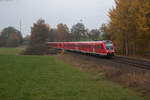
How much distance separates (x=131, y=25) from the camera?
24734 mm

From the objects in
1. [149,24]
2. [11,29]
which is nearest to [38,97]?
[149,24]

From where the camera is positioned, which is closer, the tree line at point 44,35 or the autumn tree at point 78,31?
the tree line at point 44,35

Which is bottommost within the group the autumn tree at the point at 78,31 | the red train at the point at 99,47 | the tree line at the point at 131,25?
the red train at the point at 99,47

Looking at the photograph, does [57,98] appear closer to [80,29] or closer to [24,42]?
[80,29]

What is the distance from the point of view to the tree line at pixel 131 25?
877 inches

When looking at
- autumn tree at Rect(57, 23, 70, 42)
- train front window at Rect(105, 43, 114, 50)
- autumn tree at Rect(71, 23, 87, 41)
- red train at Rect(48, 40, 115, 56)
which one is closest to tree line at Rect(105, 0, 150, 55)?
train front window at Rect(105, 43, 114, 50)

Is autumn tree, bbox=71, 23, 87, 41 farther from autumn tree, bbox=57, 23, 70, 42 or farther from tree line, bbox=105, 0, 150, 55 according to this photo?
tree line, bbox=105, 0, 150, 55

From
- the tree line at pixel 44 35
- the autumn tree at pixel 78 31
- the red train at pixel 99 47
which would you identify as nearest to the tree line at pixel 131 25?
the red train at pixel 99 47

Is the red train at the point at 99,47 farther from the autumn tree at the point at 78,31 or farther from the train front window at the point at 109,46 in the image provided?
the autumn tree at the point at 78,31

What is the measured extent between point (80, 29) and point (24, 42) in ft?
173

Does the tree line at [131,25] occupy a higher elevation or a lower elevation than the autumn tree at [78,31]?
lower

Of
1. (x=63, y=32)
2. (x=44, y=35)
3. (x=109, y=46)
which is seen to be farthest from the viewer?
(x=63, y=32)

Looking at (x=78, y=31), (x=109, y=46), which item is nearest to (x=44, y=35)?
(x=78, y=31)

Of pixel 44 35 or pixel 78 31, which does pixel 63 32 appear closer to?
pixel 78 31
